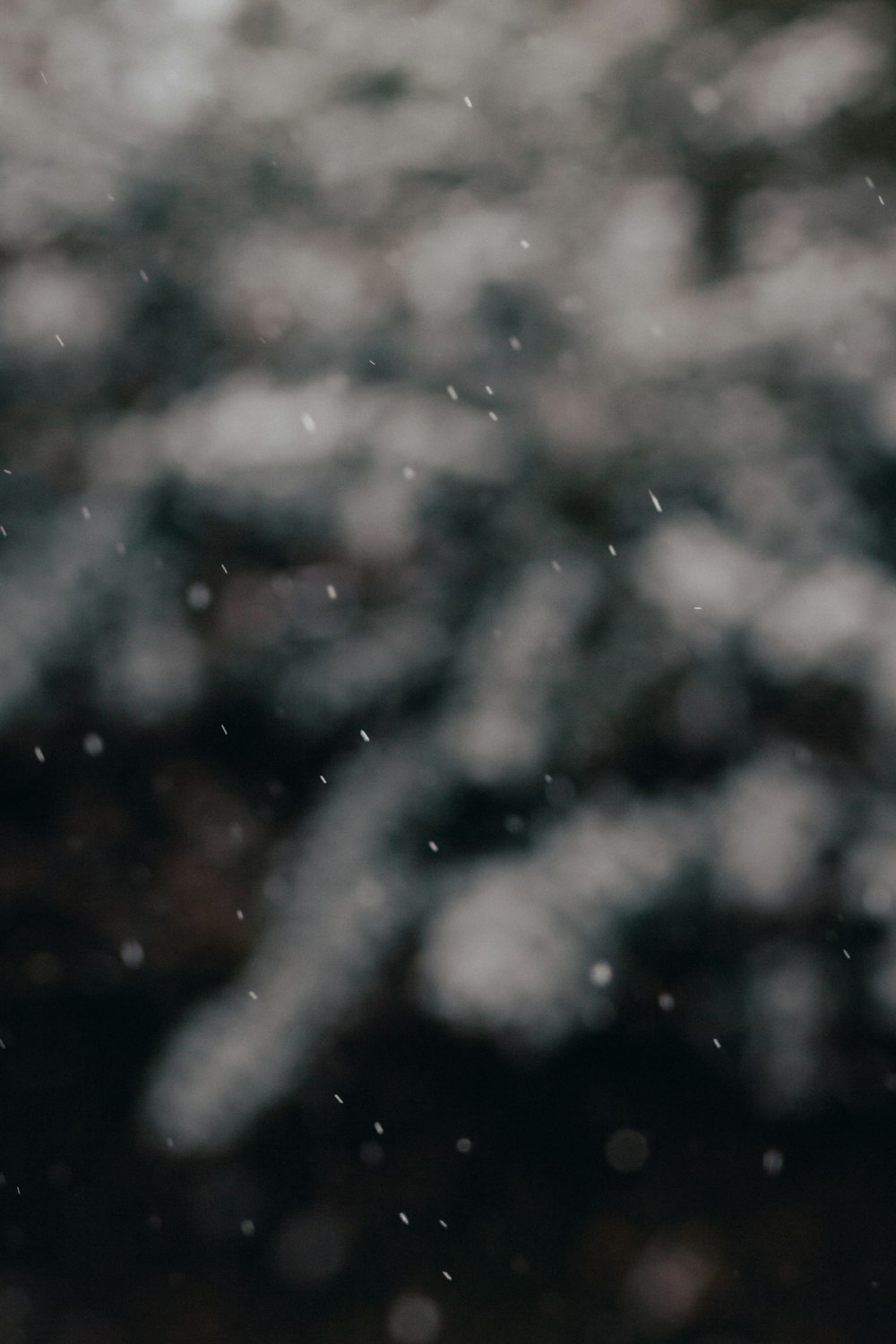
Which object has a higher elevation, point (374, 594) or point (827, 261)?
point (827, 261)

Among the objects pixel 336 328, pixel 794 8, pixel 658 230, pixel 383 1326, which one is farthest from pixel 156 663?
pixel 794 8

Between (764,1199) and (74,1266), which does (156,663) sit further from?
(764,1199)

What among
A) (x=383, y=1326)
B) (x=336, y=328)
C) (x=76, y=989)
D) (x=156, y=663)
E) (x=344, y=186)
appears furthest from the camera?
(x=344, y=186)

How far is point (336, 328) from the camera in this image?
1.29 m

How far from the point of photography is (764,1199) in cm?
84

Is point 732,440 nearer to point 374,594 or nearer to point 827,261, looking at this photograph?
point 827,261

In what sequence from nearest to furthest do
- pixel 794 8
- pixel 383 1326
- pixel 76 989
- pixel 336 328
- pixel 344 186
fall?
pixel 383 1326, pixel 76 989, pixel 336 328, pixel 344 186, pixel 794 8

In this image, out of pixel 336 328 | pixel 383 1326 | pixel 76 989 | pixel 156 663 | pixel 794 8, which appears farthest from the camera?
pixel 794 8

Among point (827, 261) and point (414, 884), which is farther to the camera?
point (827, 261)

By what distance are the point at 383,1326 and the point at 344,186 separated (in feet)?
3.83

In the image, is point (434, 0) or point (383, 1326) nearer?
point (383, 1326)

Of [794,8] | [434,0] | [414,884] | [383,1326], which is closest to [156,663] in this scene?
[414,884]

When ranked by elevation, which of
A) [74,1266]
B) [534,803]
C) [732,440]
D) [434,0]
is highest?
[434,0]

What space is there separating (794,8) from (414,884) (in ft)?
4.00
